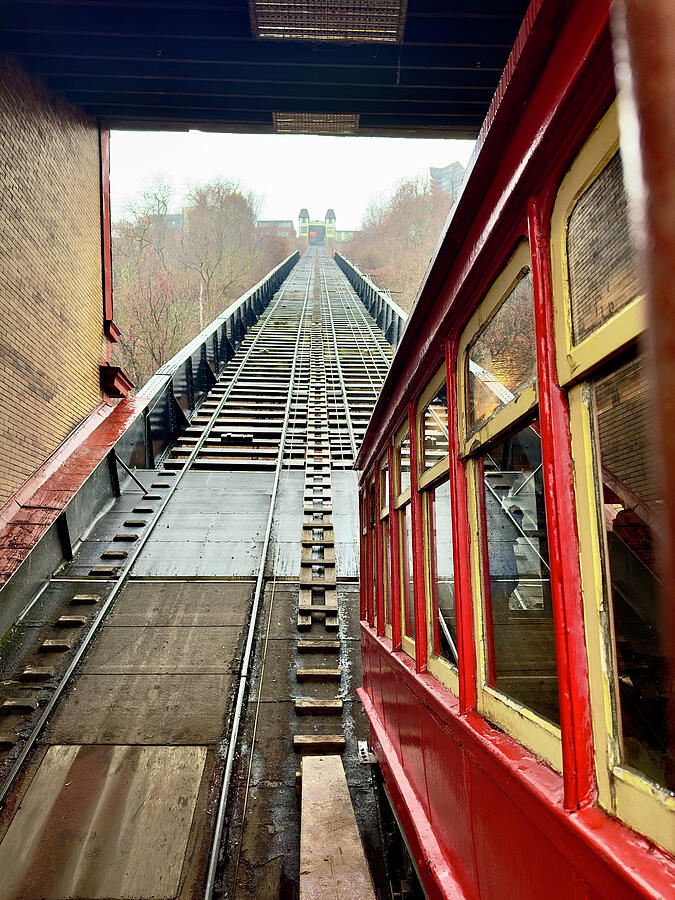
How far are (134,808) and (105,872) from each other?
0.47 meters

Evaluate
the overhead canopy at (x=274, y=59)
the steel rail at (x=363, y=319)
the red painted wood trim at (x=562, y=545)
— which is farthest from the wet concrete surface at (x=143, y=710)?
the steel rail at (x=363, y=319)

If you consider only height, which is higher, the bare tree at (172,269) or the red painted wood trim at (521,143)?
the bare tree at (172,269)

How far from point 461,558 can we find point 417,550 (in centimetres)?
85

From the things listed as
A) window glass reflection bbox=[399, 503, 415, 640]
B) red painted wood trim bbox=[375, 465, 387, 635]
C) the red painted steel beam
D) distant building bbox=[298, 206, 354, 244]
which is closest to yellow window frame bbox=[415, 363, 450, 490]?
window glass reflection bbox=[399, 503, 415, 640]

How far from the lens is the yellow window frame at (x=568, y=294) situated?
3.23 ft

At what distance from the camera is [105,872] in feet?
11.7

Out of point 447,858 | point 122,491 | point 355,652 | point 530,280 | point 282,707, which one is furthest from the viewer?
point 122,491

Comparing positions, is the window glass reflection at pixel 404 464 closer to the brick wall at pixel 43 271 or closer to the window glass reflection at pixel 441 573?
the window glass reflection at pixel 441 573

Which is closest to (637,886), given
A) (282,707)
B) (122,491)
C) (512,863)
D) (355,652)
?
(512,863)

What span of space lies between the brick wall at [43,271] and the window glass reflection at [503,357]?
243 inches

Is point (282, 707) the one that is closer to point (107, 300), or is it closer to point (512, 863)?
point (512, 863)

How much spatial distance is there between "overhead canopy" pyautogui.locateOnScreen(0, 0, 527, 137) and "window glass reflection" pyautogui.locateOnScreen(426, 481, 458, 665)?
17.0ft

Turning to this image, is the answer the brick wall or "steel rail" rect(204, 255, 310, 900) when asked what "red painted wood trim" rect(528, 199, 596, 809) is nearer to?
"steel rail" rect(204, 255, 310, 900)

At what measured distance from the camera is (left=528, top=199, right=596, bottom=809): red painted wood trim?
44.9 inches
